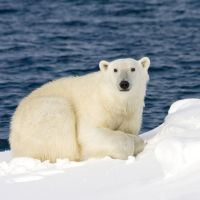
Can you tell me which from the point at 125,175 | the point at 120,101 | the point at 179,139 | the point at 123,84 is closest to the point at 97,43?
the point at 120,101

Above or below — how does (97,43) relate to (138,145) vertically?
below

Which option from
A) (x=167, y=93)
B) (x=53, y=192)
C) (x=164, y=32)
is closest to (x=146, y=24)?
(x=164, y=32)

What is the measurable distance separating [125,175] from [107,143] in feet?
2.18

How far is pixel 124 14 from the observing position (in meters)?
19.4

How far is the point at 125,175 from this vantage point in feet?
20.5

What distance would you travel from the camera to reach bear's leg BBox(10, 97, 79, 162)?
7.02 m

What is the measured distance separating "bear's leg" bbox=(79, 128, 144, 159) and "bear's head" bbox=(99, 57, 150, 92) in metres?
0.38

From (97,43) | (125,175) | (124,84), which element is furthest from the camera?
(97,43)

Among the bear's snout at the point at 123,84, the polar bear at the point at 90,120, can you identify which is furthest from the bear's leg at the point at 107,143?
the bear's snout at the point at 123,84

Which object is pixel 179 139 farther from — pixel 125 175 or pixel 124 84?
pixel 124 84

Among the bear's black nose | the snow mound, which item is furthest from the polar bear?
the snow mound

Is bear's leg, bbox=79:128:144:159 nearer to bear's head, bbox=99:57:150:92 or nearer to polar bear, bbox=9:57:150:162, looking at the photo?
polar bear, bbox=9:57:150:162

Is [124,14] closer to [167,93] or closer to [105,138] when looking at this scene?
[167,93]

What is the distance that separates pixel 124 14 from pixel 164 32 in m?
2.16
